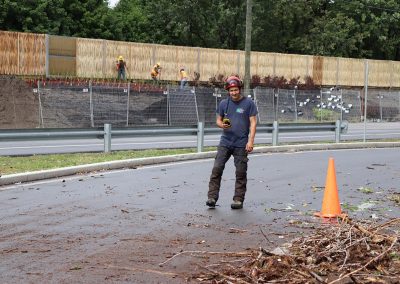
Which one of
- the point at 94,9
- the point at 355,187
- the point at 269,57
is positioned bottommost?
the point at 355,187

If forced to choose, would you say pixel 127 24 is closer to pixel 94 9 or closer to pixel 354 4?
pixel 94 9

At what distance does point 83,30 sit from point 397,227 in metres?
36.1

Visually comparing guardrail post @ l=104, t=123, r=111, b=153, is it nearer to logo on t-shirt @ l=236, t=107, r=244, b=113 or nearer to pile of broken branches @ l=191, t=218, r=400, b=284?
logo on t-shirt @ l=236, t=107, r=244, b=113

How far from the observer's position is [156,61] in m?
35.3

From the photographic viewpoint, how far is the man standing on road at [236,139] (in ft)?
29.7

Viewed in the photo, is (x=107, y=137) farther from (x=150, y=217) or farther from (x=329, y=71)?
(x=329, y=71)

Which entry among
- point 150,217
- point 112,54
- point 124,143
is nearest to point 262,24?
point 112,54

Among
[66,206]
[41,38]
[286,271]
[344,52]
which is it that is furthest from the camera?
[344,52]

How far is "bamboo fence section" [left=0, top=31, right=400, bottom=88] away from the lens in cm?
3000

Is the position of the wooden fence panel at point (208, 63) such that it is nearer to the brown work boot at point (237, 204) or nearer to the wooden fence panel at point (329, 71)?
the wooden fence panel at point (329, 71)

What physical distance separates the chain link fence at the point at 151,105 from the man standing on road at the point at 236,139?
16.8 metres

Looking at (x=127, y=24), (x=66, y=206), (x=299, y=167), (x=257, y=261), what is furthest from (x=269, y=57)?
(x=257, y=261)

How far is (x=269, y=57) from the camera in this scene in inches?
1596

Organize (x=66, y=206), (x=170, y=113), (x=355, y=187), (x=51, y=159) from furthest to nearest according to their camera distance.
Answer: (x=170, y=113) → (x=51, y=159) → (x=355, y=187) → (x=66, y=206)
